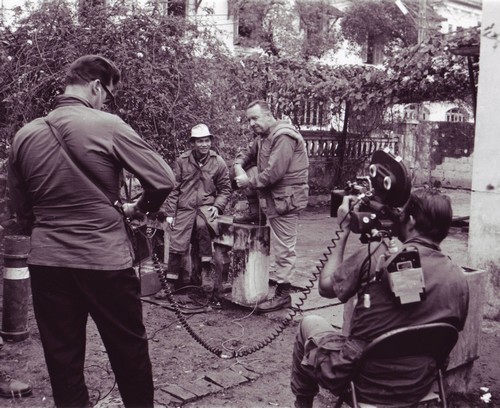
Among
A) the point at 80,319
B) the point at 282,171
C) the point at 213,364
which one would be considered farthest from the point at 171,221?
the point at 80,319

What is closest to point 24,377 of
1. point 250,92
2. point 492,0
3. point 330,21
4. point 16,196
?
point 16,196

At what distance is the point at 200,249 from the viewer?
6941 mm

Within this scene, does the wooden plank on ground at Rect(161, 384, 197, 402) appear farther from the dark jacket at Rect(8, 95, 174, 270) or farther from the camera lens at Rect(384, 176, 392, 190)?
the camera lens at Rect(384, 176, 392, 190)

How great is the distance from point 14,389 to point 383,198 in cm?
278

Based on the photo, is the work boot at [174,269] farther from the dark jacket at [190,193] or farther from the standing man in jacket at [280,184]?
the standing man in jacket at [280,184]

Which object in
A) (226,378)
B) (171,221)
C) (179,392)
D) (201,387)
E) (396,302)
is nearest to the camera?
(396,302)

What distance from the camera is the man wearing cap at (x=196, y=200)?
22.4ft

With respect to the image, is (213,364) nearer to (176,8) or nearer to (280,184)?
(280,184)

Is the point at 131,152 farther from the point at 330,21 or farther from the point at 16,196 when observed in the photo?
the point at 330,21

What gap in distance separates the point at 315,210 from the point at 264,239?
7.59m

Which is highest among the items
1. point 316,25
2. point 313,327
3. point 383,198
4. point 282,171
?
point 316,25

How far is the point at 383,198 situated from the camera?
3.11 meters

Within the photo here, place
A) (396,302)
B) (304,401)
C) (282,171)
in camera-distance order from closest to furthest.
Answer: (396,302) → (304,401) → (282,171)

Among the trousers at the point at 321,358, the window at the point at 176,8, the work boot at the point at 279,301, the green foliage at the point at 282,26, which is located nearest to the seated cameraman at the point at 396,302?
the trousers at the point at 321,358
